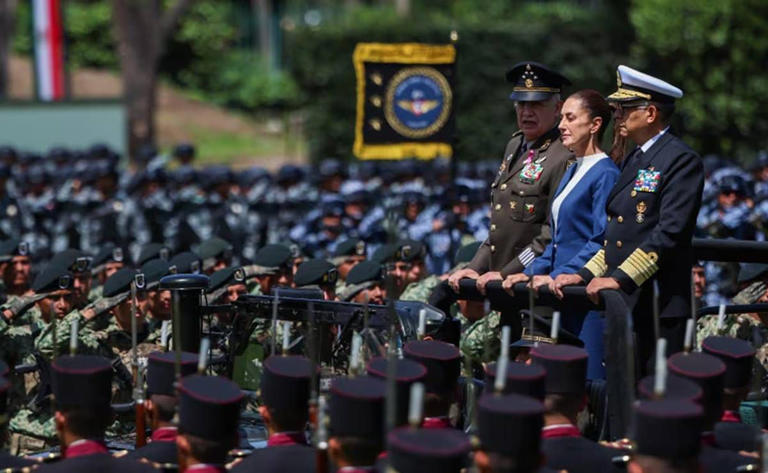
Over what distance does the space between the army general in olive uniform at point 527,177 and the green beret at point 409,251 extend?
3200 mm

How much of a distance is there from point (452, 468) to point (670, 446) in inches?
27.2

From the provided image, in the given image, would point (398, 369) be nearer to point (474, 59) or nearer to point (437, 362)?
point (437, 362)

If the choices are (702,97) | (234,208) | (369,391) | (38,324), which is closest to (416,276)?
(38,324)

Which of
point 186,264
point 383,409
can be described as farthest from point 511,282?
point 186,264

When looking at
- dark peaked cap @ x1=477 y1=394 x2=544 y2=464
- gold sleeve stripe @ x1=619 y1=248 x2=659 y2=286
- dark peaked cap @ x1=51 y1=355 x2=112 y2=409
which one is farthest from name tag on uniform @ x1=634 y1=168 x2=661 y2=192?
dark peaked cap @ x1=51 y1=355 x2=112 y2=409

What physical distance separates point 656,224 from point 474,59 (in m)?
20.2

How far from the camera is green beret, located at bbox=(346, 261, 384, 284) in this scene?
910 centimetres

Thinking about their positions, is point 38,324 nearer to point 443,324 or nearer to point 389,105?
point 443,324

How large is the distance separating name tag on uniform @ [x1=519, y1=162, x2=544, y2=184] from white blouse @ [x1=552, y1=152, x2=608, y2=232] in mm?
324

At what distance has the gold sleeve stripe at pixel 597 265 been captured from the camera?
20.8 feet

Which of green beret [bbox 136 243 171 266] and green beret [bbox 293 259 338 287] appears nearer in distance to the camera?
green beret [bbox 293 259 338 287]

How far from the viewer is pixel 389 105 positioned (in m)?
13.7

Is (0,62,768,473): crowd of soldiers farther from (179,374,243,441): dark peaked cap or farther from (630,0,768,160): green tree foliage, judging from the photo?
(630,0,768,160): green tree foliage

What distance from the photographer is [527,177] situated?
272 inches
